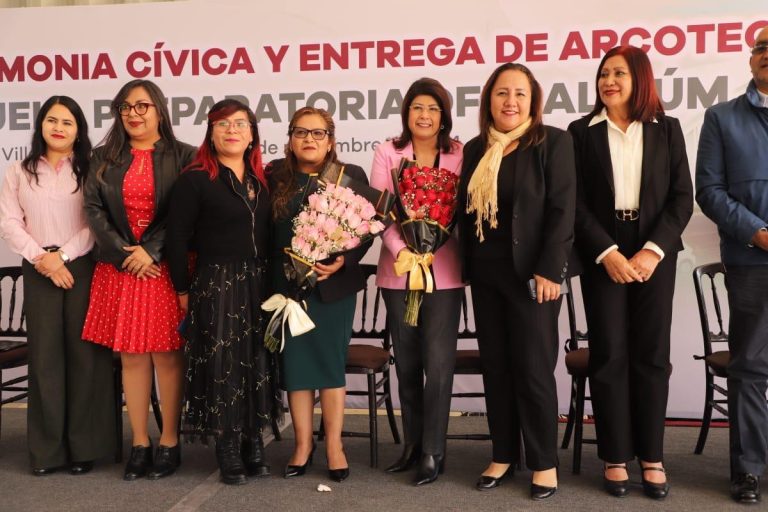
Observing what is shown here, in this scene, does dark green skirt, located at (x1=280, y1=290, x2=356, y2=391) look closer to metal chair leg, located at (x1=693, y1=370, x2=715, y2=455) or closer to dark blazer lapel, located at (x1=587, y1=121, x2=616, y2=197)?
dark blazer lapel, located at (x1=587, y1=121, x2=616, y2=197)

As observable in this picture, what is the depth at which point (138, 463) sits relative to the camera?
3.19m

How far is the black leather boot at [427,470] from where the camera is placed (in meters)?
3.07

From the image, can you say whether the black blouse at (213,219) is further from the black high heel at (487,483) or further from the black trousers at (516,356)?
the black high heel at (487,483)

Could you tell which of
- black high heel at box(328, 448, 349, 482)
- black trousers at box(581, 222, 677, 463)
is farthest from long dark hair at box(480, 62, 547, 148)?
black high heel at box(328, 448, 349, 482)

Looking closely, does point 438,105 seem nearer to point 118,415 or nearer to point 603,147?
point 603,147

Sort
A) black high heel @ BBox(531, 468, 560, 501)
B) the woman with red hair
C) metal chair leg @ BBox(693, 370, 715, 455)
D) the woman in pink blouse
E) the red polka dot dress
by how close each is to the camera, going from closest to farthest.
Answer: black high heel @ BBox(531, 468, 560, 501), the woman with red hair, the red polka dot dress, the woman in pink blouse, metal chair leg @ BBox(693, 370, 715, 455)

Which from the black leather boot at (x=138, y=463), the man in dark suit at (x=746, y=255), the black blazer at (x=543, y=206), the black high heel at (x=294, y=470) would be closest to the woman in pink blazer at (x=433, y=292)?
the black blazer at (x=543, y=206)

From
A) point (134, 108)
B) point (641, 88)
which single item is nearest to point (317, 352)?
point (134, 108)

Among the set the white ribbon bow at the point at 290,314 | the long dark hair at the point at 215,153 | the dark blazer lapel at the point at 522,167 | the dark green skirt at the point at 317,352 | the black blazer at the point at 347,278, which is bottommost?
the dark green skirt at the point at 317,352

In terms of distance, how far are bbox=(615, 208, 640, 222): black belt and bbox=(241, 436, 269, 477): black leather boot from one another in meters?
1.63

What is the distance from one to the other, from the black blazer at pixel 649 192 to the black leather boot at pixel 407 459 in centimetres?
106

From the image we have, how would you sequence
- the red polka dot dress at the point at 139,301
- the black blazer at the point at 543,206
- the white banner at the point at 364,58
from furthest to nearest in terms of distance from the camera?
the white banner at the point at 364,58 < the red polka dot dress at the point at 139,301 < the black blazer at the point at 543,206

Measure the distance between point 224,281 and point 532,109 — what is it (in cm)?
131

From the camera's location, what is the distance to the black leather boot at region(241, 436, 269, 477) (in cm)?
317
